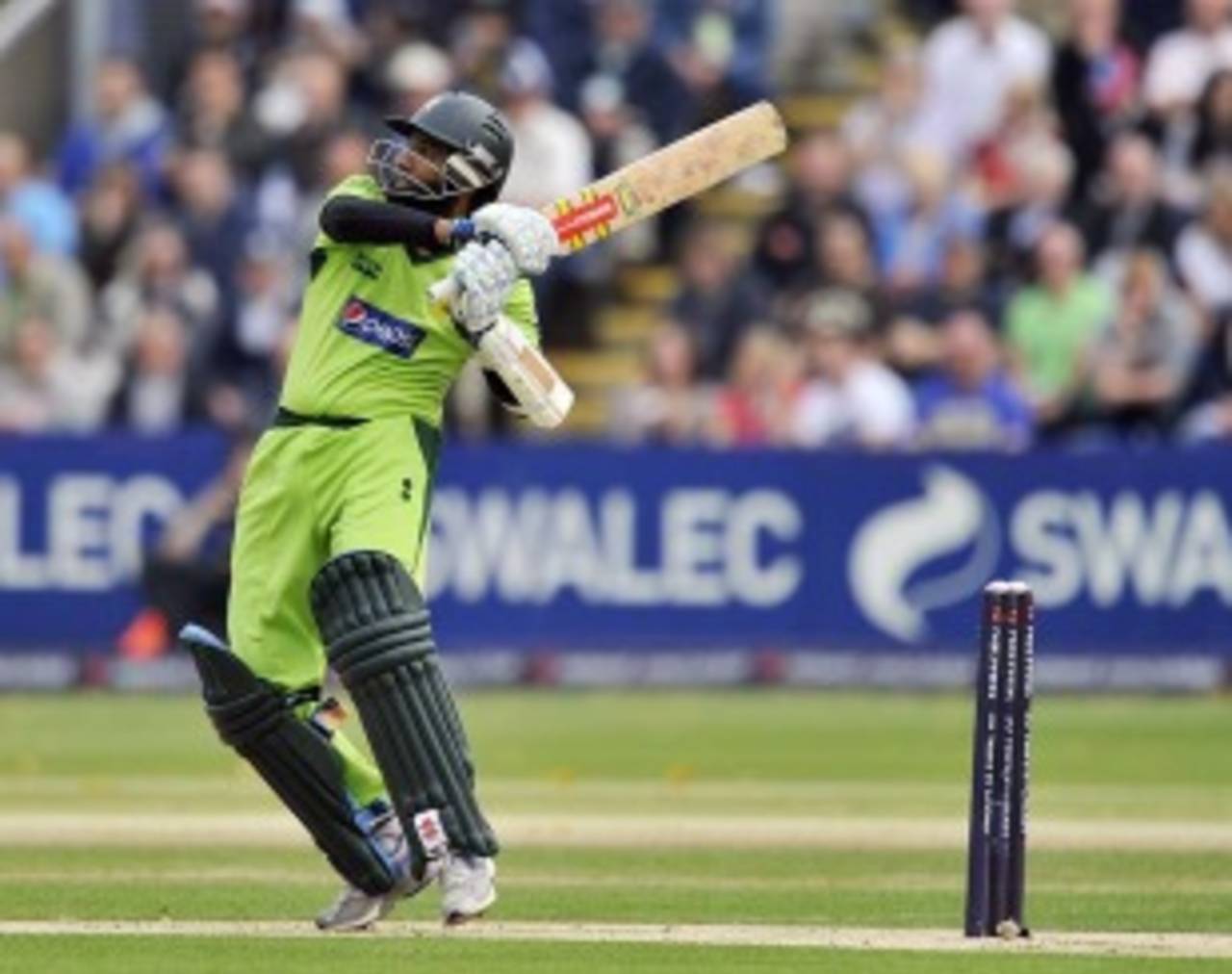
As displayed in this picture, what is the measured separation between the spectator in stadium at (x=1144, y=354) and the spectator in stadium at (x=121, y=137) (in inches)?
220

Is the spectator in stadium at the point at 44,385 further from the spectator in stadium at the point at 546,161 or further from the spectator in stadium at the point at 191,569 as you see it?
the spectator in stadium at the point at 546,161

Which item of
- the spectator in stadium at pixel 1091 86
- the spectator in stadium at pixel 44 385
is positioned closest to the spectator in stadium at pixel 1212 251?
the spectator in stadium at pixel 1091 86

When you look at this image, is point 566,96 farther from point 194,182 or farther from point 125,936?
point 125,936

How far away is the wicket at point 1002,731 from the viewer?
1179 centimetres

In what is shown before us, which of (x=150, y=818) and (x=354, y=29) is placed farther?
(x=354, y=29)

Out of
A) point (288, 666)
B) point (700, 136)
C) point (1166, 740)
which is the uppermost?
point (700, 136)

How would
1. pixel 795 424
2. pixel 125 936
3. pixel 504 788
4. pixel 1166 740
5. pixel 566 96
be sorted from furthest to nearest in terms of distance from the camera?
pixel 566 96 → pixel 795 424 → pixel 1166 740 → pixel 504 788 → pixel 125 936

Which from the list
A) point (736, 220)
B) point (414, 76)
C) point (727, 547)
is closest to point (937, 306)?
point (727, 547)

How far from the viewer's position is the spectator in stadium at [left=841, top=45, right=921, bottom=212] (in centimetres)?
2495

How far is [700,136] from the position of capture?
1245 cm

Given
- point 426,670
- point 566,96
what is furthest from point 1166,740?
point 426,670

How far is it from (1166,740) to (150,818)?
5.55 meters

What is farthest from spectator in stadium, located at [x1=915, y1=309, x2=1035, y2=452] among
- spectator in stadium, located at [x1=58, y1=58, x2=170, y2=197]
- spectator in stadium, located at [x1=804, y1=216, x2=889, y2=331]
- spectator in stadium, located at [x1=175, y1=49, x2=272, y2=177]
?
spectator in stadium, located at [x1=58, y1=58, x2=170, y2=197]

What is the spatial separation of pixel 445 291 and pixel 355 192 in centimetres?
48
